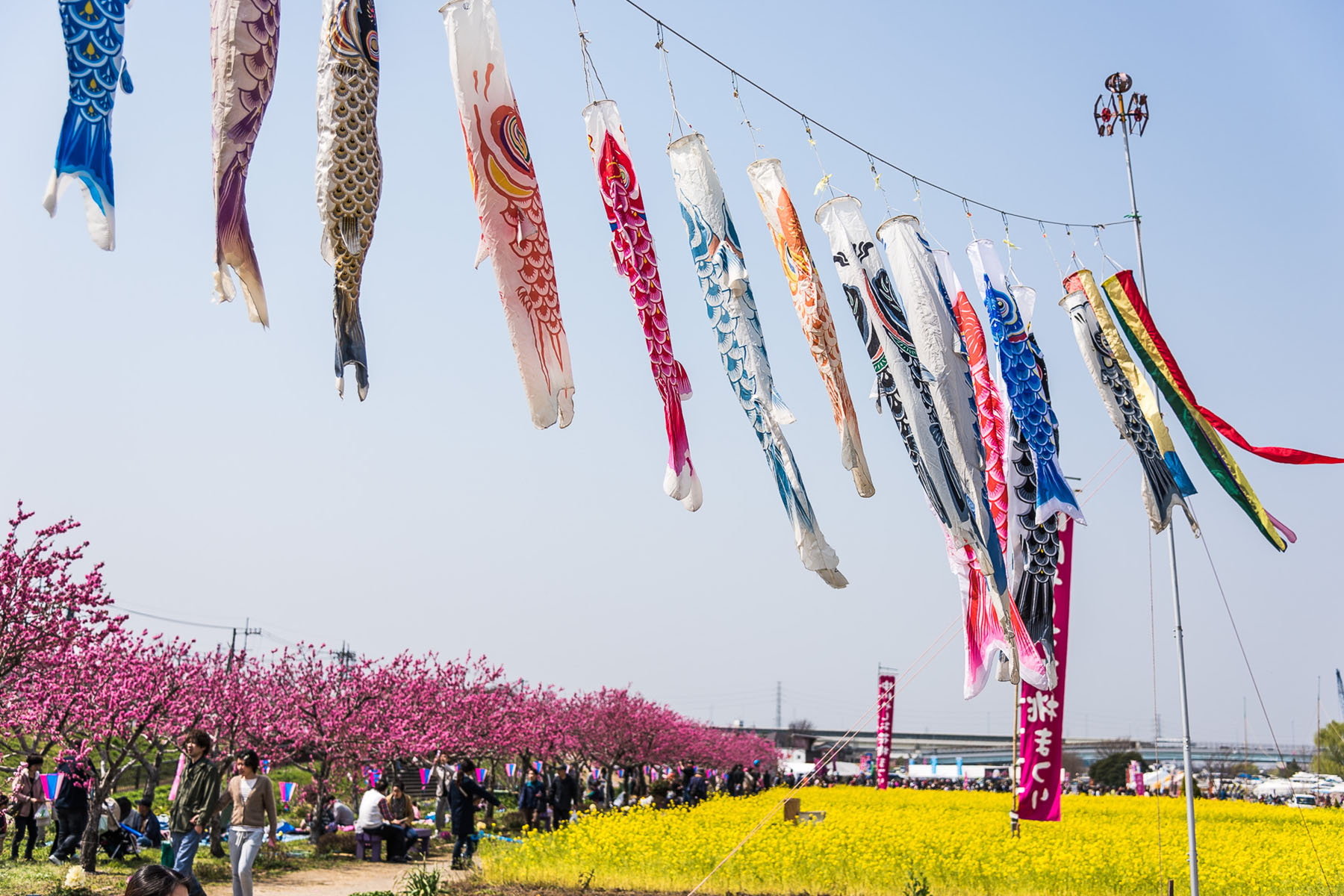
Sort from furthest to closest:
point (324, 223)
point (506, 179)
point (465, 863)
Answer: point (465, 863)
point (506, 179)
point (324, 223)

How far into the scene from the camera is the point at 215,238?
479 centimetres

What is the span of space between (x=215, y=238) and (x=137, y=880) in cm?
280

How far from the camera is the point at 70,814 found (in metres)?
12.5

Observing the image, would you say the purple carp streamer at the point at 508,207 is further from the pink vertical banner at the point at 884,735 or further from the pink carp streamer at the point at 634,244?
the pink vertical banner at the point at 884,735

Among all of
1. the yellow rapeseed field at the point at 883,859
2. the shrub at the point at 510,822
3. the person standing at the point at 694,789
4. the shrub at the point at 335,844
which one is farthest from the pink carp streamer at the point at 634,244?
the person standing at the point at 694,789

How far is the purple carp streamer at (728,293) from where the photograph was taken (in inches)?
275

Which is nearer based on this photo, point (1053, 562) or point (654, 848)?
point (1053, 562)

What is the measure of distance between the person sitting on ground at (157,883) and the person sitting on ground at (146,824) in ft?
44.6

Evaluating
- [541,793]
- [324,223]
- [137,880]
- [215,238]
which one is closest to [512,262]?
[324,223]

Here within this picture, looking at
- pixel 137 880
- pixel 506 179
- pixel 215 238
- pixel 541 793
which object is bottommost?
pixel 541 793

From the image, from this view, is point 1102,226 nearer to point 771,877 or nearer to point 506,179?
point 771,877

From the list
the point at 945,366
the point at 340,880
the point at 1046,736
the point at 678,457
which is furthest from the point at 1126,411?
the point at 340,880

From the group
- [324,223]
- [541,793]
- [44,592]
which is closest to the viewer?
[324,223]

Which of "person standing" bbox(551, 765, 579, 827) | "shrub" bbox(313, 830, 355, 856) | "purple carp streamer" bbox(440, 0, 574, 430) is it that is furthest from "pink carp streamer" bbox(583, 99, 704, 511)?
"person standing" bbox(551, 765, 579, 827)
